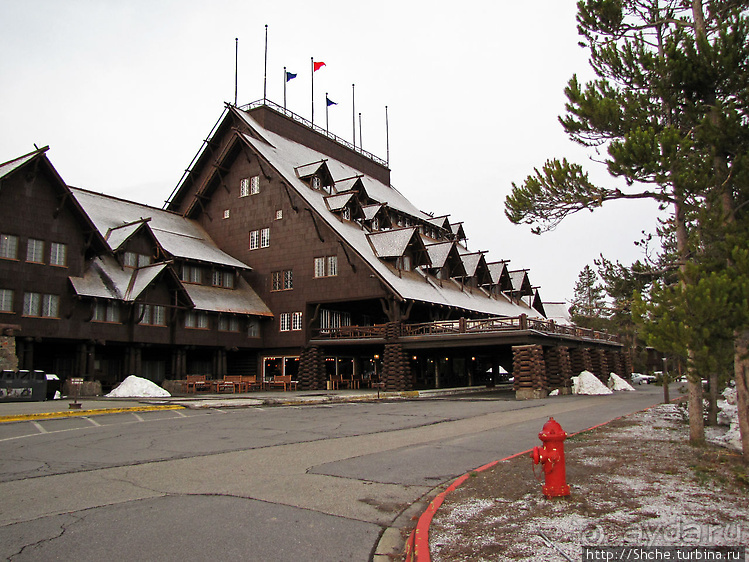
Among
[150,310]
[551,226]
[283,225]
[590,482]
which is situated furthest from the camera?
[283,225]

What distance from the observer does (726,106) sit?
36.9ft

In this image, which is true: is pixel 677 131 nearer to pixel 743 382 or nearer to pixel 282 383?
pixel 743 382

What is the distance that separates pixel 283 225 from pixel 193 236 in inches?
272

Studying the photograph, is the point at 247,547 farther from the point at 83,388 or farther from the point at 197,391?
A: the point at 197,391

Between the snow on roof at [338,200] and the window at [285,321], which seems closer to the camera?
the window at [285,321]

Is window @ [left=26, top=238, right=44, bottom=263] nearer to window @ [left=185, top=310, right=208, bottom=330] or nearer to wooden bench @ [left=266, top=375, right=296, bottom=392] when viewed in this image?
window @ [left=185, top=310, right=208, bottom=330]

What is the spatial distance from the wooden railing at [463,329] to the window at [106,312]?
12.9 metres

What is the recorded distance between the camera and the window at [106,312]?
31.4 meters

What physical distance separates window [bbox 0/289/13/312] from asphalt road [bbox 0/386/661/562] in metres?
13.5

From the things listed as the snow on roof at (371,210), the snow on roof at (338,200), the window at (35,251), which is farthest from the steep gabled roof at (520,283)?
the window at (35,251)

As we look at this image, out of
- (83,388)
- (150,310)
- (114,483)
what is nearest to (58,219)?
(150,310)

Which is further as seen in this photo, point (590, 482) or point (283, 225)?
→ point (283, 225)

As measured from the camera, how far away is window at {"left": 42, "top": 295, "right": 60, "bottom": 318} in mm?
29516

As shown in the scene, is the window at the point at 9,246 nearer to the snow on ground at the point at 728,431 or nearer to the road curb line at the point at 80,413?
the road curb line at the point at 80,413
